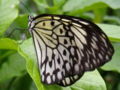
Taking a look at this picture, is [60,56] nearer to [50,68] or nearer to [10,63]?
[50,68]

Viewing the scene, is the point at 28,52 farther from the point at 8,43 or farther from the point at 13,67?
the point at 13,67

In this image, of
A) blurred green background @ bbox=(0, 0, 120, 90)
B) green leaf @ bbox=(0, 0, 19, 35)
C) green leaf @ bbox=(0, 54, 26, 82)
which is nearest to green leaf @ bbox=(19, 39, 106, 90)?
blurred green background @ bbox=(0, 0, 120, 90)

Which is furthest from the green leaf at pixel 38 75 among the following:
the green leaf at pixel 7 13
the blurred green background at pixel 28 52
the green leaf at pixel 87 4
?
the green leaf at pixel 87 4

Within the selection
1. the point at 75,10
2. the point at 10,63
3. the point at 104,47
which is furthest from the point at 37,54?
the point at 75,10

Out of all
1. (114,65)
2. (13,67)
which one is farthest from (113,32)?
(13,67)

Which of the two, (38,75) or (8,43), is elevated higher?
(8,43)
